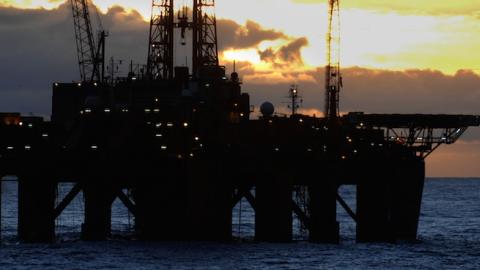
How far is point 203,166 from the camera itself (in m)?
91.2

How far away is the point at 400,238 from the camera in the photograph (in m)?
106

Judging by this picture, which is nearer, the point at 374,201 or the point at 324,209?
the point at 324,209

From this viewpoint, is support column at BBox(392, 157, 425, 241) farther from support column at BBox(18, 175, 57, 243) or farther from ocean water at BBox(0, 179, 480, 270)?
support column at BBox(18, 175, 57, 243)

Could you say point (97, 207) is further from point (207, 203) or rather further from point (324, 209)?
point (324, 209)

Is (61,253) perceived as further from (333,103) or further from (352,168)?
(333,103)

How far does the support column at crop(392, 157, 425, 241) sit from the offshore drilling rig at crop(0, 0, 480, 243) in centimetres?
10

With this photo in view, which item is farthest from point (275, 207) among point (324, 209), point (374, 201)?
point (374, 201)

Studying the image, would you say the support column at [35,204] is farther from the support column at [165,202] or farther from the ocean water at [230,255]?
the support column at [165,202]

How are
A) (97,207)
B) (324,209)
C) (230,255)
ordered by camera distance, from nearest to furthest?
(230,255) → (97,207) → (324,209)

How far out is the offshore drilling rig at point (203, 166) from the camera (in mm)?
91875

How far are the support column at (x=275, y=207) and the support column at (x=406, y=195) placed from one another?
14.3 meters

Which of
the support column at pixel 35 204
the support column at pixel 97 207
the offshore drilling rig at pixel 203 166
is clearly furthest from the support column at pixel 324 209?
the support column at pixel 35 204

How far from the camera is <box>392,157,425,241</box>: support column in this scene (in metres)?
105

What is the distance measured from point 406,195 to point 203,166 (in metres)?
21.8
